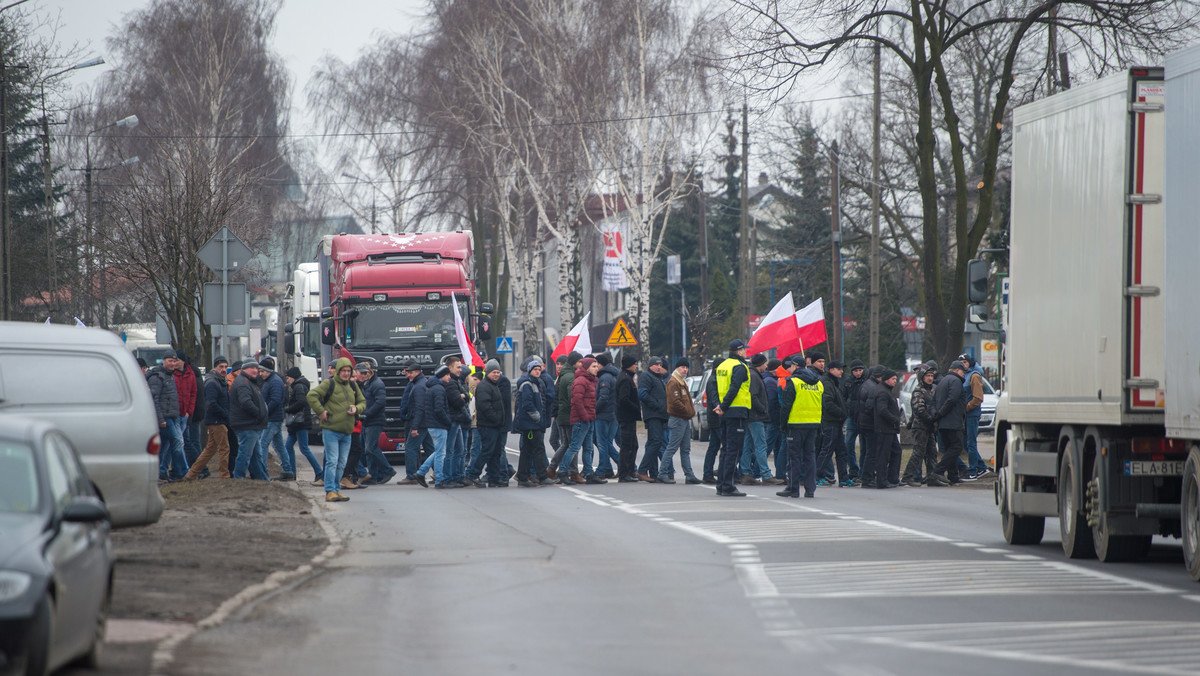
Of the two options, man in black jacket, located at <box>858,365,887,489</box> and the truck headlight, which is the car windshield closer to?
the truck headlight

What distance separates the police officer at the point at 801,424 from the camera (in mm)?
19250

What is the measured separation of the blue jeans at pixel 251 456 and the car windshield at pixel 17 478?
13.9 meters

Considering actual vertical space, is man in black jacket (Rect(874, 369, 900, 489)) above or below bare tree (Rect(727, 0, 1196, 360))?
below

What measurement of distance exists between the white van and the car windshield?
3.45 meters

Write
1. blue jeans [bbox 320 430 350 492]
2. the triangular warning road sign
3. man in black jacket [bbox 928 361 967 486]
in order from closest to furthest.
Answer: blue jeans [bbox 320 430 350 492]
man in black jacket [bbox 928 361 967 486]
the triangular warning road sign

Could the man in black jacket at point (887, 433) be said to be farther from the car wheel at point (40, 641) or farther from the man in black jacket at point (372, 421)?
the car wheel at point (40, 641)

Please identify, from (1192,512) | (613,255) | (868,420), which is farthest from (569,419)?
(613,255)

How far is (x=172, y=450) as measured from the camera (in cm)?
2158

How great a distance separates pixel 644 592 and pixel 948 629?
7.44 feet

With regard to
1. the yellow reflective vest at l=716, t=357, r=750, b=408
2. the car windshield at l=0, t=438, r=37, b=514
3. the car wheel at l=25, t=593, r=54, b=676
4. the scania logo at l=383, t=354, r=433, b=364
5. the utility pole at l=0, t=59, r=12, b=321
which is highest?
the utility pole at l=0, t=59, r=12, b=321

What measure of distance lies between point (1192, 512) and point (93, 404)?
297 inches

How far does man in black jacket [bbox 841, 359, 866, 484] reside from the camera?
74.1 ft

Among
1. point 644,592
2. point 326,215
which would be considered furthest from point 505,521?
point 326,215

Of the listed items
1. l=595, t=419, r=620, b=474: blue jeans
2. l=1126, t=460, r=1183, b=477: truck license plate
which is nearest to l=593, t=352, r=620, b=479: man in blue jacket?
l=595, t=419, r=620, b=474: blue jeans
